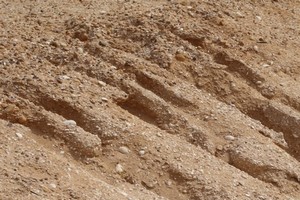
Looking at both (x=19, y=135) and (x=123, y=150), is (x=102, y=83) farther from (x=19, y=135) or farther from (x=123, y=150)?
(x=19, y=135)

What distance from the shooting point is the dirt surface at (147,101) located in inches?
181

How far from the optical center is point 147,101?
5.10m

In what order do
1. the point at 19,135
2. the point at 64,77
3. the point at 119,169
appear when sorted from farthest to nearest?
1. the point at 64,77
2. the point at 119,169
3. the point at 19,135

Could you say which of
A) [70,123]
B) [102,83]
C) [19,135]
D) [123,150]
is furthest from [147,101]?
[19,135]

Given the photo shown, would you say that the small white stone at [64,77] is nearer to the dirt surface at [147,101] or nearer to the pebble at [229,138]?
the dirt surface at [147,101]

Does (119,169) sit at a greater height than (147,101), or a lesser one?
lesser

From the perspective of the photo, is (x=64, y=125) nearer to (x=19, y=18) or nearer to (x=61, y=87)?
(x=61, y=87)

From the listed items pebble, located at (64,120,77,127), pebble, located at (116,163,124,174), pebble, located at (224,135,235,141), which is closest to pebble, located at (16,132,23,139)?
pebble, located at (64,120,77,127)

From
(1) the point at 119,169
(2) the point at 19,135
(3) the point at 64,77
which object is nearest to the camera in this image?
(2) the point at 19,135

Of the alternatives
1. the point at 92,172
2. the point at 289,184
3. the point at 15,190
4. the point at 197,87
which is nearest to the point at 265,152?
the point at 289,184

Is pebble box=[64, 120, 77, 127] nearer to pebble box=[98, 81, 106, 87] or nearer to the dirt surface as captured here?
the dirt surface

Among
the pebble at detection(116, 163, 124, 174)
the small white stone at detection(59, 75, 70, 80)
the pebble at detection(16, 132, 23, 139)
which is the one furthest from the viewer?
the small white stone at detection(59, 75, 70, 80)

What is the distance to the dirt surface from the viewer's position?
→ 459cm

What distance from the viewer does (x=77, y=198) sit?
13.8 ft
